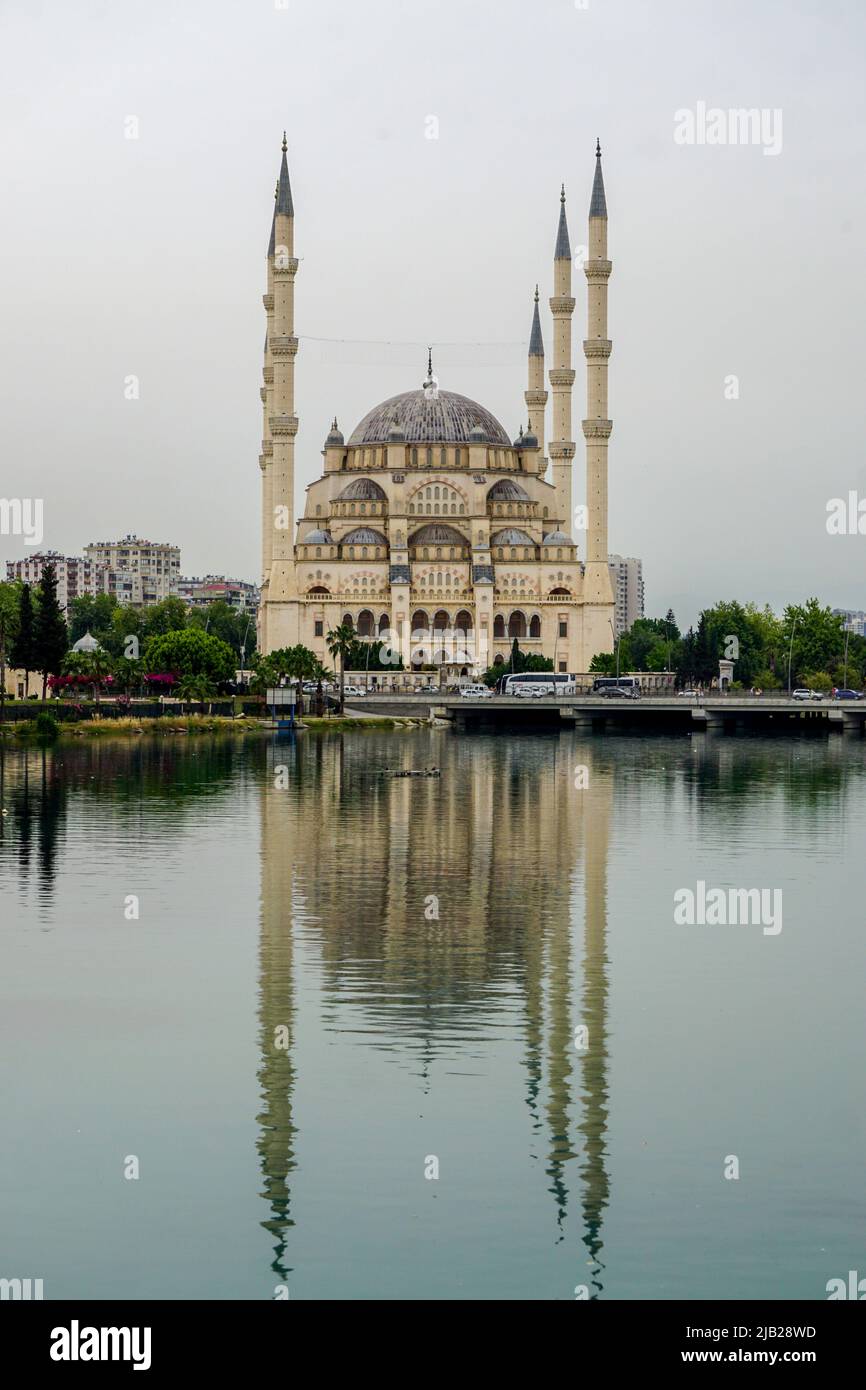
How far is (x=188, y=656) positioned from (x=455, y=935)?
61.2 metres

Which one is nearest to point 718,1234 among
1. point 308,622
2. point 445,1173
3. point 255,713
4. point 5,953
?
point 445,1173

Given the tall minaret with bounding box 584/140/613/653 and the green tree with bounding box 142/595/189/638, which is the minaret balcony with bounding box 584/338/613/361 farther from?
the green tree with bounding box 142/595/189/638

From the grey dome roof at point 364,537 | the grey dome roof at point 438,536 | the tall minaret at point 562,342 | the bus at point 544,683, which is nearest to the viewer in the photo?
the bus at point 544,683

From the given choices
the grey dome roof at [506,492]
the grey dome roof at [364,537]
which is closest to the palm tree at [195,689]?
the grey dome roof at [364,537]

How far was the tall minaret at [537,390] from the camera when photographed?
412 feet

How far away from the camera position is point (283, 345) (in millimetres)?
101625

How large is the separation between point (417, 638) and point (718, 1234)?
10732cm

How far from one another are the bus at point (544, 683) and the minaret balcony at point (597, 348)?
744 inches

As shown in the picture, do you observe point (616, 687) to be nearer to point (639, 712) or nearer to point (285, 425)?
point (639, 712)

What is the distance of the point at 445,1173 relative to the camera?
14.0m

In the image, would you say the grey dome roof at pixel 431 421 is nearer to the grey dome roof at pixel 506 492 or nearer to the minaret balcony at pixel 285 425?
the grey dome roof at pixel 506 492

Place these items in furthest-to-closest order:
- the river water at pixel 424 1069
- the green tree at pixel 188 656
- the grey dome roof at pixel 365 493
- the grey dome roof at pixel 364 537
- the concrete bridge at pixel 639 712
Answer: the grey dome roof at pixel 365 493, the grey dome roof at pixel 364 537, the green tree at pixel 188 656, the concrete bridge at pixel 639 712, the river water at pixel 424 1069

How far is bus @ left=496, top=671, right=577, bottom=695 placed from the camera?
95037 mm

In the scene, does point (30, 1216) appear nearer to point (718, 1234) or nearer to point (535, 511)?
point (718, 1234)
